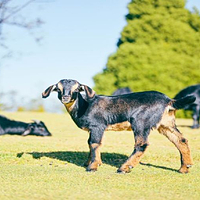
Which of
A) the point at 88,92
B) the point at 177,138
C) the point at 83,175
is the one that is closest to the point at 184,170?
the point at 177,138

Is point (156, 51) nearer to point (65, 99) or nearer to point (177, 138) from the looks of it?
point (177, 138)

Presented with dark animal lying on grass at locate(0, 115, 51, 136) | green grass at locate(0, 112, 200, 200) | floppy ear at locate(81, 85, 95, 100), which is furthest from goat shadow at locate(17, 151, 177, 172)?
dark animal lying on grass at locate(0, 115, 51, 136)

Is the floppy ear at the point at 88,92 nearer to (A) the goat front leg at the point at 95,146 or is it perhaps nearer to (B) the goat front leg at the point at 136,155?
(A) the goat front leg at the point at 95,146

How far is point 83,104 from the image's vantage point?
9.38 m

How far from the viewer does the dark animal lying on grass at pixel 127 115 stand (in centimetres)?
880

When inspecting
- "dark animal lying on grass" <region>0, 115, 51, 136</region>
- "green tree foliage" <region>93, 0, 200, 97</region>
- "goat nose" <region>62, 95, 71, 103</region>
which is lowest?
"dark animal lying on grass" <region>0, 115, 51, 136</region>

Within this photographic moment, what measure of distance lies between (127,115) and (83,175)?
1429mm

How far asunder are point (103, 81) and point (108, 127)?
2260cm

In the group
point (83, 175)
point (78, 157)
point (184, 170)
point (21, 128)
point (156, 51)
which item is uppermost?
point (156, 51)

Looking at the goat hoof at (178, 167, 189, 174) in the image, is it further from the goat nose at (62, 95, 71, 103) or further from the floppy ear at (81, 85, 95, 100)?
the goat nose at (62, 95, 71, 103)

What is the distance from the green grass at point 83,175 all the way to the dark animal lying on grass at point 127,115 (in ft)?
1.41

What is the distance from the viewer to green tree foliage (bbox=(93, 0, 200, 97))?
30.7m

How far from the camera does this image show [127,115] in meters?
8.98

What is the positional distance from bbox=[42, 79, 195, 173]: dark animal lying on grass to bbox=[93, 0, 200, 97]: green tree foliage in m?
21.4
